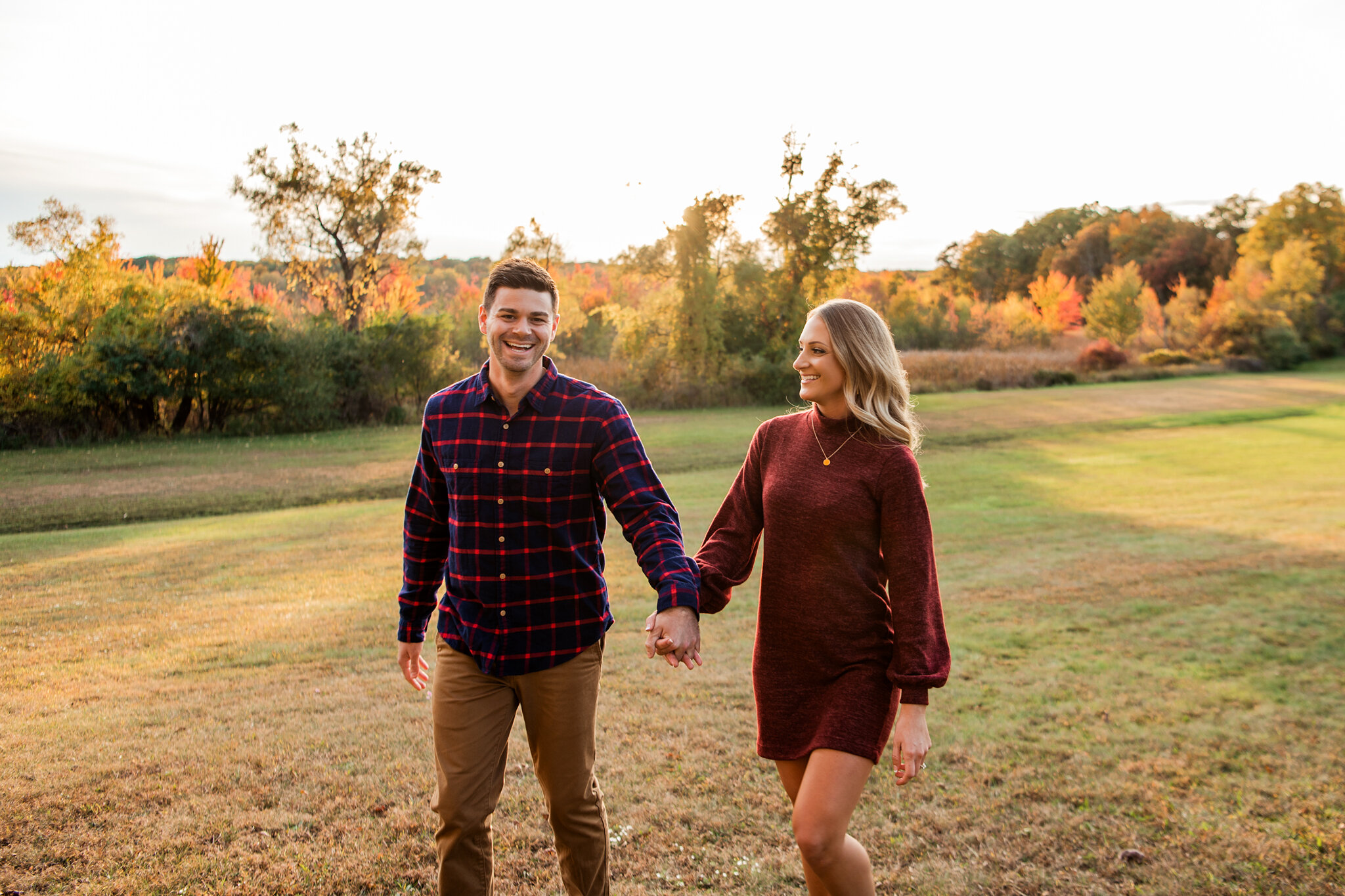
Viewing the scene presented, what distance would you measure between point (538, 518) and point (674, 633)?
22.4 inches

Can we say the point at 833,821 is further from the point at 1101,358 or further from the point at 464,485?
the point at 1101,358

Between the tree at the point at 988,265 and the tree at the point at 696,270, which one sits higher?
the tree at the point at 988,265

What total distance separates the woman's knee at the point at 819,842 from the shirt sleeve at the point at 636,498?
0.68 m

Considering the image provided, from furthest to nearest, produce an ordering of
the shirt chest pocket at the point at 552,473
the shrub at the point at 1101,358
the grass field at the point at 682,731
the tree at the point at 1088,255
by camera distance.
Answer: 1. the tree at the point at 1088,255
2. the shrub at the point at 1101,358
3. the grass field at the point at 682,731
4. the shirt chest pocket at the point at 552,473

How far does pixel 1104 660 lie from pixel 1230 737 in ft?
5.12

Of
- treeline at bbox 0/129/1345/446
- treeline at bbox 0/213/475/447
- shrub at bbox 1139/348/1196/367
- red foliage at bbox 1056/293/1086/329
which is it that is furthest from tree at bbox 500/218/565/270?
red foliage at bbox 1056/293/1086/329

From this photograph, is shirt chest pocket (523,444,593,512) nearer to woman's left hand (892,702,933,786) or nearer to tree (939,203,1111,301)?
woman's left hand (892,702,933,786)

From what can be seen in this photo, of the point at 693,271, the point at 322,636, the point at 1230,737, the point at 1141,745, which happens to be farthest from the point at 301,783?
the point at 693,271

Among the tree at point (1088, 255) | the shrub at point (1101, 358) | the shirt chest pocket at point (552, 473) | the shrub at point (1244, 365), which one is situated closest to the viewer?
the shirt chest pocket at point (552, 473)

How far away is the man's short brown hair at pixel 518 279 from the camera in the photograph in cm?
292

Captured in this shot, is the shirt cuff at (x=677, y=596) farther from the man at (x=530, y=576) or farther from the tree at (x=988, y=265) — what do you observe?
the tree at (x=988, y=265)

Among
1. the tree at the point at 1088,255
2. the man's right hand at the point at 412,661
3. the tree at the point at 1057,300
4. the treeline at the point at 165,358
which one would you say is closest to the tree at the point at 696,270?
the treeline at the point at 165,358

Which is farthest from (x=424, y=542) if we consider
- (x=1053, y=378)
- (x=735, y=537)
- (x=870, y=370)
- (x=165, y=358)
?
(x=1053, y=378)

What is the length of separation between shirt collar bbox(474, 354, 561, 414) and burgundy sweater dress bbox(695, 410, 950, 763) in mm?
751
